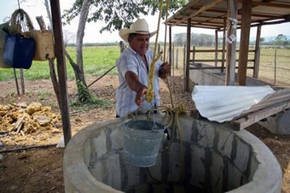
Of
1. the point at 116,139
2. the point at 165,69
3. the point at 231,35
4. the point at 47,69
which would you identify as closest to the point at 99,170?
the point at 116,139

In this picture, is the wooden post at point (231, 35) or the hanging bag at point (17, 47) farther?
the wooden post at point (231, 35)

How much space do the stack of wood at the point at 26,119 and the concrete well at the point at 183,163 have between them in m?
3.00

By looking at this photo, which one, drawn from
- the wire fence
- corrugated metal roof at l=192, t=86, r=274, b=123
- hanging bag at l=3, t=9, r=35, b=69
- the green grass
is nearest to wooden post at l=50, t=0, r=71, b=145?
hanging bag at l=3, t=9, r=35, b=69

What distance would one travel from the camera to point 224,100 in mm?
2658

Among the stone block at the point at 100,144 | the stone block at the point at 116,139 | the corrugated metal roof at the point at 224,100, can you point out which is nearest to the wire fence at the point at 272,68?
the corrugated metal roof at the point at 224,100

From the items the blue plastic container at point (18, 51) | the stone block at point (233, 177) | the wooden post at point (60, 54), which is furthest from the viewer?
the wooden post at point (60, 54)

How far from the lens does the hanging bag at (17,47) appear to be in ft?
8.91

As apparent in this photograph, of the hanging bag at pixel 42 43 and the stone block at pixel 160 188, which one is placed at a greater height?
the hanging bag at pixel 42 43

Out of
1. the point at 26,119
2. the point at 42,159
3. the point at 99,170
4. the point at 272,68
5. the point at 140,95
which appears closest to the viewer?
the point at 140,95

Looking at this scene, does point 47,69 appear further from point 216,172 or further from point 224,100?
point 216,172

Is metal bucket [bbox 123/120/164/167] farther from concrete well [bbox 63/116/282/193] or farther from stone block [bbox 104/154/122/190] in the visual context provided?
stone block [bbox 104/154/122/190]

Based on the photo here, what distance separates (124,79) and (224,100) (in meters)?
1.17

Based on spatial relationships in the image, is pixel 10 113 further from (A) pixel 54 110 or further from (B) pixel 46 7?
(B) pixel 46 7

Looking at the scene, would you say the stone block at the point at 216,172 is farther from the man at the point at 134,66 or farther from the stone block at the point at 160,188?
the man at the point at 134,66
